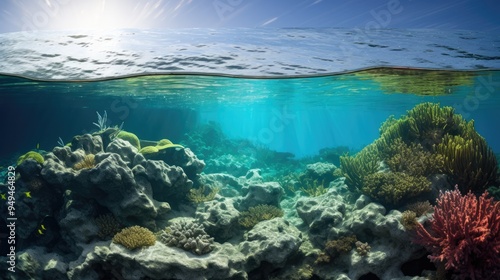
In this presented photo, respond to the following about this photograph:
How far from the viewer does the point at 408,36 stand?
12.4m

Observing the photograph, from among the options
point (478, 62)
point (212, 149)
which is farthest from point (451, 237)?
point (212, 149)

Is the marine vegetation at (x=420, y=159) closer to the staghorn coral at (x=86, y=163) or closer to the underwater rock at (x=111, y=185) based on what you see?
the underwater rock at (x=111, y=185)

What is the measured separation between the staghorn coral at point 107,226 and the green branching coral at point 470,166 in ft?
32.4

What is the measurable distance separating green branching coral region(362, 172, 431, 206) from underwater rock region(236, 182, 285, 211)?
3.21 metres

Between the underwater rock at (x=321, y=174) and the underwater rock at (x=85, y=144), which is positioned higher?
the underwater rock at (x=85, y=144)

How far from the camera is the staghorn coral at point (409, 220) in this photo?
699cm

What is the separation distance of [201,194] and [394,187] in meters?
6.62

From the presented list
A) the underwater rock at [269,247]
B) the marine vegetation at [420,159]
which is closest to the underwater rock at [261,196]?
the underwater rock at [269,247]

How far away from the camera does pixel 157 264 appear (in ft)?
22.9

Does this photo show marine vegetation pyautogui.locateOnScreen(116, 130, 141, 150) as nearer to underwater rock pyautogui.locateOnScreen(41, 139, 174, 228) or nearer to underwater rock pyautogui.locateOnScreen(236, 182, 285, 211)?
underwater rock pyautogui.locateOnScreen(41, 139, 174, 228)

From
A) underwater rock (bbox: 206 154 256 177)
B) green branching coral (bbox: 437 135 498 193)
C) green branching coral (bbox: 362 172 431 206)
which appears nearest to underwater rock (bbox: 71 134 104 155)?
green branching coral (bbox: 362 172 431 206)

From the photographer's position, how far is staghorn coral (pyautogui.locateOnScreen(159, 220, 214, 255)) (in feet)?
24.9

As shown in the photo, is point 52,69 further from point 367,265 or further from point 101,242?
point 367,265

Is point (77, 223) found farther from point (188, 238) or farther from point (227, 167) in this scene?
point (227, 167)
